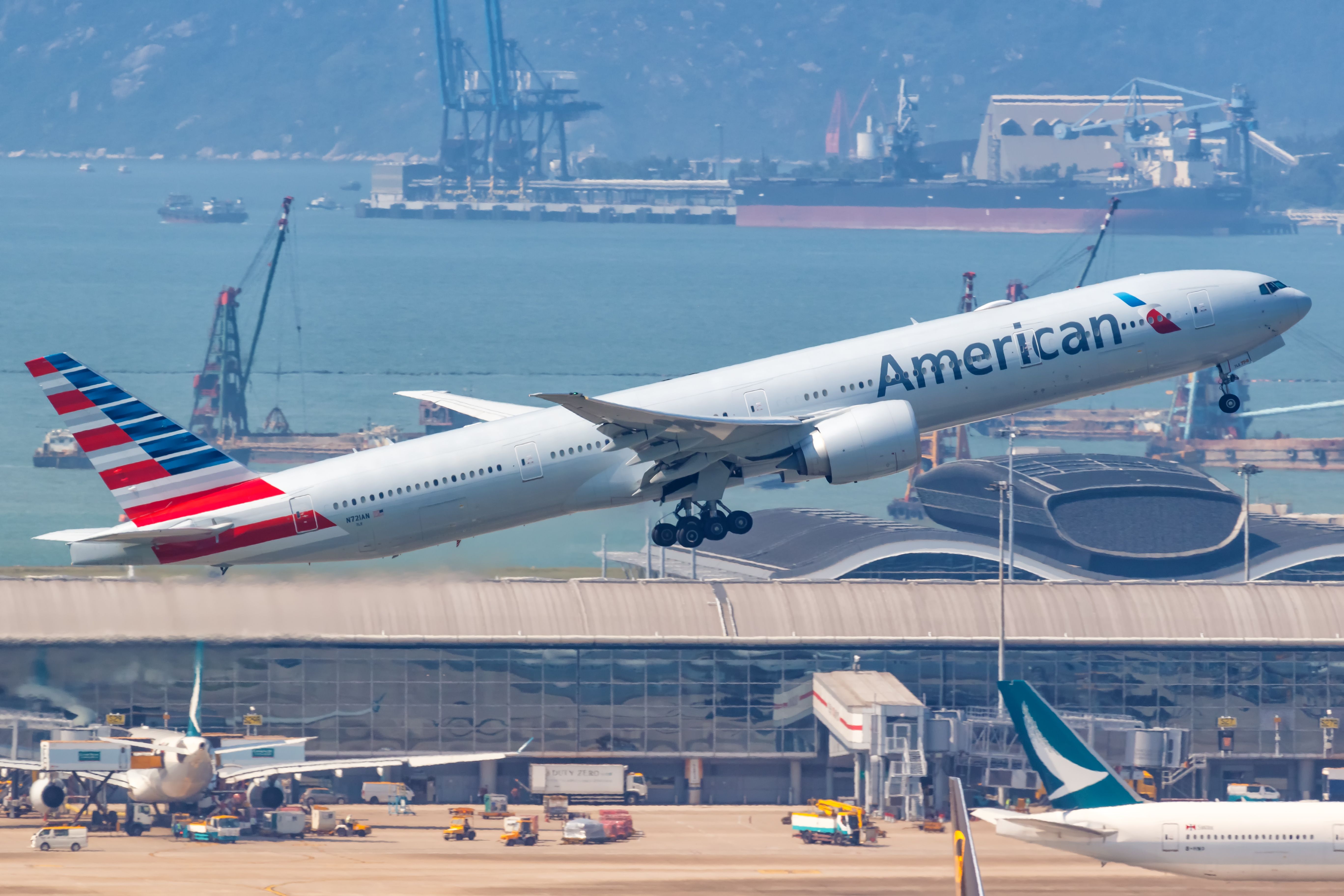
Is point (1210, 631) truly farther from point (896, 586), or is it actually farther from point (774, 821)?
point (774, 821)

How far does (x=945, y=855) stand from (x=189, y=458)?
3925 centimetres

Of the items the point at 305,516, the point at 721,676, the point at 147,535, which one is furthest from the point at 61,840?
the point at 305,516

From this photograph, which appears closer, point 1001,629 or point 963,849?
point 963,849

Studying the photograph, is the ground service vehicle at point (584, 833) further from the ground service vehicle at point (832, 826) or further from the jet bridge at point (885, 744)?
the jet bridge at point (885, 744)

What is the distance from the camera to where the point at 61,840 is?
79.1 metres

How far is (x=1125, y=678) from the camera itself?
310ft

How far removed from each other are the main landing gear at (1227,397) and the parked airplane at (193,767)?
43186 mm

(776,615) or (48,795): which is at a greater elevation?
(776,615)

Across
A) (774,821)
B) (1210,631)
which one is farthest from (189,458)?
(1210,631)

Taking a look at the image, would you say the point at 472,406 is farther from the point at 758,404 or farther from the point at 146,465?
the point at 758,404

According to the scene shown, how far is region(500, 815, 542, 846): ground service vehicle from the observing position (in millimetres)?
81438

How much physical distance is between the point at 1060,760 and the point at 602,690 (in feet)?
105

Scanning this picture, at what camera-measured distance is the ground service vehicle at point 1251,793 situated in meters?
90.2

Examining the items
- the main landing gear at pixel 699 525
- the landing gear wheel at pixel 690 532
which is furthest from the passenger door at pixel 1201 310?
the landing gear wheel at pixel 690 532
